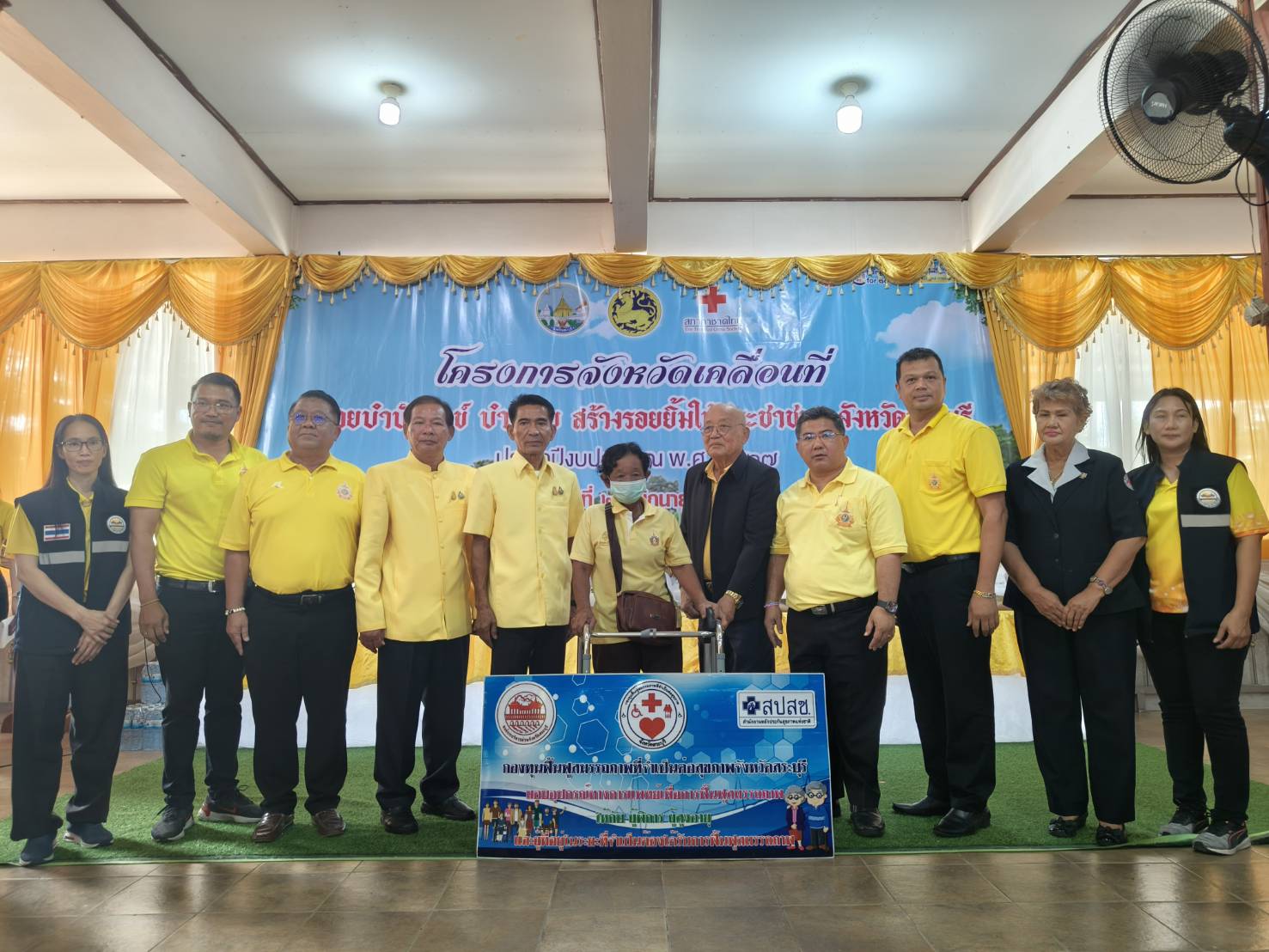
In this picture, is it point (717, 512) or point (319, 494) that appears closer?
point (319, 494)

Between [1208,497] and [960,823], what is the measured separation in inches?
53.4

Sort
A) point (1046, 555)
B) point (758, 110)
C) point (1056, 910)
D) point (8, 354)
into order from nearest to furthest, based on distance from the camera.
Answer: point (1056, 910), point (1046, 555), point (758, 110), point (8, 354)

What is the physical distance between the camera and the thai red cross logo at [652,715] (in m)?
2.85

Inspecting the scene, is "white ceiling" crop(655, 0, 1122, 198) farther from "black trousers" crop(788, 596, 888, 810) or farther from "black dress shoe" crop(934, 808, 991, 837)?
"black dress shoe" crop(934, 808, 991, 837)

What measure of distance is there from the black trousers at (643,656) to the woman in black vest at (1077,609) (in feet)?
3.96

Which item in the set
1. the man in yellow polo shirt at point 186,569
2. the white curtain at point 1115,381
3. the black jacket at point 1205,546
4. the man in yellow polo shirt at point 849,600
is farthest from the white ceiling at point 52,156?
the white curtain at point 1115,381

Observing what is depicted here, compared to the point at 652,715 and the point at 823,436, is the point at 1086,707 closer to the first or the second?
the point at 823,436

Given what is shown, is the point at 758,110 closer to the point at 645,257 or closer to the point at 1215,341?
the point at 645,257

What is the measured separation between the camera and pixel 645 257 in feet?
18.7

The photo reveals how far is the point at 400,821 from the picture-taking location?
320 centimetres

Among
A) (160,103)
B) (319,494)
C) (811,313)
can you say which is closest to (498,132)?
(160,103)

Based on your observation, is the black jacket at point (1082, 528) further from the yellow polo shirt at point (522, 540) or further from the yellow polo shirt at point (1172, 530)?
the yellow polo shirt at point (522, 540)

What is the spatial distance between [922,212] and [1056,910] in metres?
4.56

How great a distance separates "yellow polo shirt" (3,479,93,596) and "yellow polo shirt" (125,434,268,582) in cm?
18
